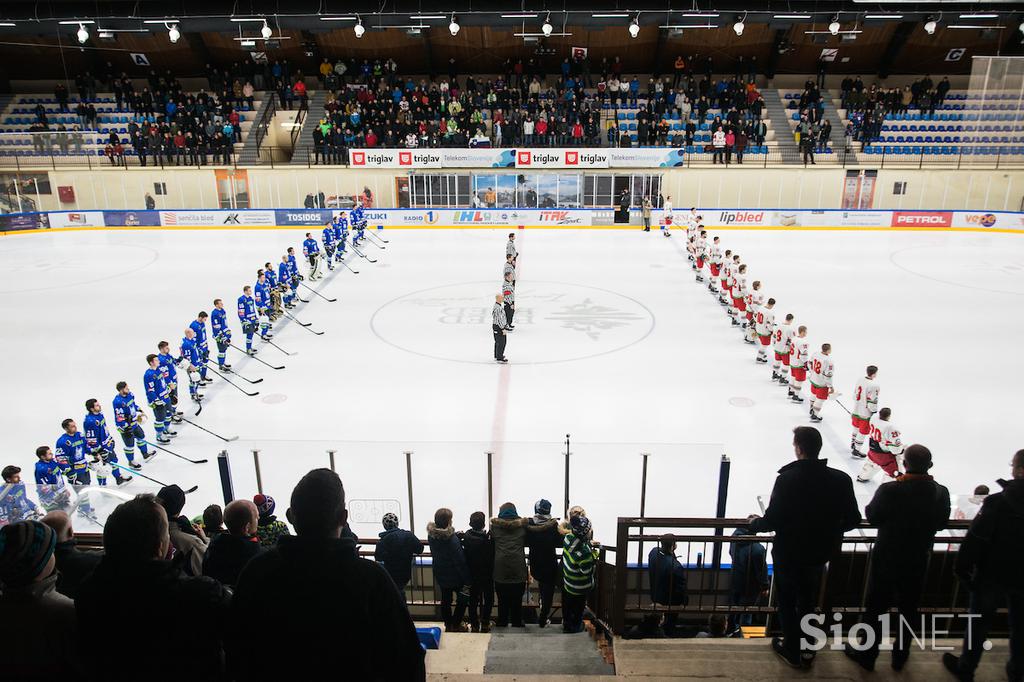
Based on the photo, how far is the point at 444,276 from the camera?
1842 cm

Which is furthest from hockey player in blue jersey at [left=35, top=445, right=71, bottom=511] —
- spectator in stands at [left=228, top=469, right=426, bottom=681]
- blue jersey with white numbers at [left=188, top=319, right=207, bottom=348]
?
spectator in stands at [left=228, top=469, right=426, bottom=681]

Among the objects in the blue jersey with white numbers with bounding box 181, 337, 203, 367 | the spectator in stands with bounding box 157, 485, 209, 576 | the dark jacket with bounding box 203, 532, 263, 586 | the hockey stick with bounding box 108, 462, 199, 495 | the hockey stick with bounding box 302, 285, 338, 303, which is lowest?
the hockey stick with bounding box 108, 462, 199, 495

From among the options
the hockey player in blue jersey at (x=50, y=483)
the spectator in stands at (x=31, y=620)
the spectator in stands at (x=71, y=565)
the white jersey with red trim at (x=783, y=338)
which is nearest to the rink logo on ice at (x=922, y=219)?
the white jersey with red trim at (x=783, y=338)

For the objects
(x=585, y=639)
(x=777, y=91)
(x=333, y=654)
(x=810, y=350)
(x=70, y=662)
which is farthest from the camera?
(x=777, y=91)

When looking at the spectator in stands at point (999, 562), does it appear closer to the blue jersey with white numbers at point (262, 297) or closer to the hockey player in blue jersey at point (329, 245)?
the blue jersey with white numbers at point (262, 297)

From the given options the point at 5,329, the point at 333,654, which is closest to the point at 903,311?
the point at 333,654

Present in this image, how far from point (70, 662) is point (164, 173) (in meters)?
28.6

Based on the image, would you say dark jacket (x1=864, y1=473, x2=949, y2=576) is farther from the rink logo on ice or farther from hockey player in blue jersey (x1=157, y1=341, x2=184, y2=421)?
the rink logo on ice

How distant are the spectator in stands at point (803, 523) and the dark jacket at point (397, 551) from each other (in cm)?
229

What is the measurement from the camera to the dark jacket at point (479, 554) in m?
4.81

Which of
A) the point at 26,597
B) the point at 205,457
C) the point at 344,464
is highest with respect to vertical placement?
the point at 26,597

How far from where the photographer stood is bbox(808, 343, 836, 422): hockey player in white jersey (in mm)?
9406

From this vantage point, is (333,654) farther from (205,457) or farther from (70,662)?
(205,457)

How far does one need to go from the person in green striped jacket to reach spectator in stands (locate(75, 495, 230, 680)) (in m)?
3.08
